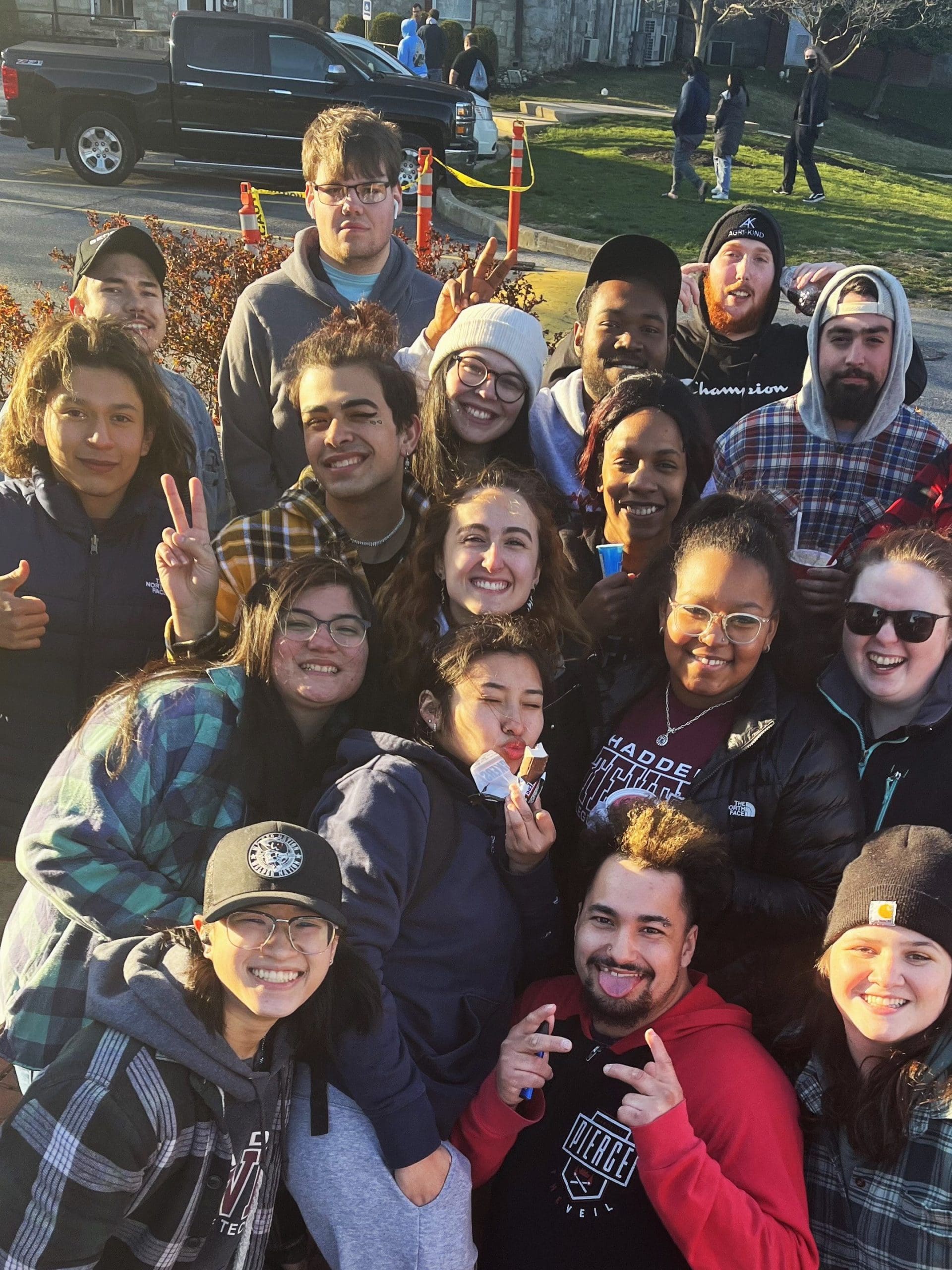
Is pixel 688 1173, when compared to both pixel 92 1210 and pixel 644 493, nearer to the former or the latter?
pixel 92 1210

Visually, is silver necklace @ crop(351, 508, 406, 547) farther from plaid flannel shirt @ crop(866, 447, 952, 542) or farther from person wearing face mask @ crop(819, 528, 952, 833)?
plaid flannel shirt @ crop(866, 447, 952, 542)

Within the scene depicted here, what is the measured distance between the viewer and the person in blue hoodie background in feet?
72.0

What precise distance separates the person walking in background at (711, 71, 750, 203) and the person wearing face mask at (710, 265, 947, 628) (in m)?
14.5

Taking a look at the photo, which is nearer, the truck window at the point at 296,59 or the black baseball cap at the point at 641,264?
the black baseball cap at the point at 641,264

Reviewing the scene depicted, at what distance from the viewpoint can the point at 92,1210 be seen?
229cm

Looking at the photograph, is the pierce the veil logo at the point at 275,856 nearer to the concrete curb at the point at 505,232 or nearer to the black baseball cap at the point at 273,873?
the black baseball cap at the point at 273,873

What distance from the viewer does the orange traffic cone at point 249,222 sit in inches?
300

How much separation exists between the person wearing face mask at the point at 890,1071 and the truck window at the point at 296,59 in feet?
50.3

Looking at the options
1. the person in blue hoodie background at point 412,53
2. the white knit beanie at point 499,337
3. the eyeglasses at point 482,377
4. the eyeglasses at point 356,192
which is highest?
the person in blue hoodie background at point 412,53

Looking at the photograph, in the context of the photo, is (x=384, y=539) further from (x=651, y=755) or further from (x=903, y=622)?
(x=903, y=622)

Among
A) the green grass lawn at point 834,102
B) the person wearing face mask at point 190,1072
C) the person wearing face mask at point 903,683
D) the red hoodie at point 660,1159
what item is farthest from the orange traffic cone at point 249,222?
the green grass lawn at point 834,102

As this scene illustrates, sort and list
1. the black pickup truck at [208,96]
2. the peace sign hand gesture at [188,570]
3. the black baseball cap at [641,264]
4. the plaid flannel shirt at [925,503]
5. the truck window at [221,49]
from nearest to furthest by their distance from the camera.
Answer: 1. the peace sign hand gesture at [188,570]
2. the plaid flannel shirt at [925,503]
3. the black baseball cap at [641,264]
4. the black pickup truck at [208,96]
5. the truck window at [221,49]

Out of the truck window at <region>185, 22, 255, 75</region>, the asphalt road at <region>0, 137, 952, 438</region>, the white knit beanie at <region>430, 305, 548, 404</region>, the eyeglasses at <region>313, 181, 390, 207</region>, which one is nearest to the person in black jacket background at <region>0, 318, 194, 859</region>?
the white knit beanie at <region>430, 305, 548, 404</region>

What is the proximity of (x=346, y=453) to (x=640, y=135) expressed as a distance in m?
23.2
